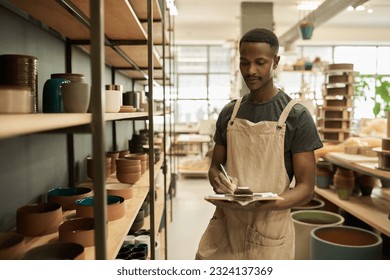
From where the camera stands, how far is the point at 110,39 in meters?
2.37

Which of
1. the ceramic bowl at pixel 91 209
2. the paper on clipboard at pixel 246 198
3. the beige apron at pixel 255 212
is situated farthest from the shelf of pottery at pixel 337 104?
the ceramic bowl at pixel 91 209

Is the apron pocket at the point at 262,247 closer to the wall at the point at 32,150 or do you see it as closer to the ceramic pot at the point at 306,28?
the wall at the point at 32,150

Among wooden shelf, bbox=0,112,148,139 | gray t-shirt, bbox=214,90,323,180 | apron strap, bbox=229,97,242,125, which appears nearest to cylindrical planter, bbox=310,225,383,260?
gray t-shirt, bbox=214,90,323,180

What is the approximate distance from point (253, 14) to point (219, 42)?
437 cm

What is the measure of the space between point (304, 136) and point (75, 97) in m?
0.97

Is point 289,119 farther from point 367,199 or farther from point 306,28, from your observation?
point 306,28

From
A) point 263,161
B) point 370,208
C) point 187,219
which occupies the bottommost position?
point 187,219

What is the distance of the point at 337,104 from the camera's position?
4.69m

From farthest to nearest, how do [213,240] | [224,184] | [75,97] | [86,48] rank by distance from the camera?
1. [86,48]
2. [213,240]
3. [224,184]
4. [75,97]

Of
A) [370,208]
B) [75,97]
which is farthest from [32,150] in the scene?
[370,208]

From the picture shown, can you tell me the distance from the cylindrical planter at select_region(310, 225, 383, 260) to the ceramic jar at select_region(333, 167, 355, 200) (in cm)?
55

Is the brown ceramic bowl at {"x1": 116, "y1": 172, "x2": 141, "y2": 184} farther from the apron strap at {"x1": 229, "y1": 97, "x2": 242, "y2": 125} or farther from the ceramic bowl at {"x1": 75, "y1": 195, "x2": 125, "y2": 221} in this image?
the apron strap at {"x1": 229, "y1": 97, "x2": 242, "y2": 125}

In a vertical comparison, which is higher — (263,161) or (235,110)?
(235,110)

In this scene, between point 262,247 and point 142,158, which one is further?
point 142,158
